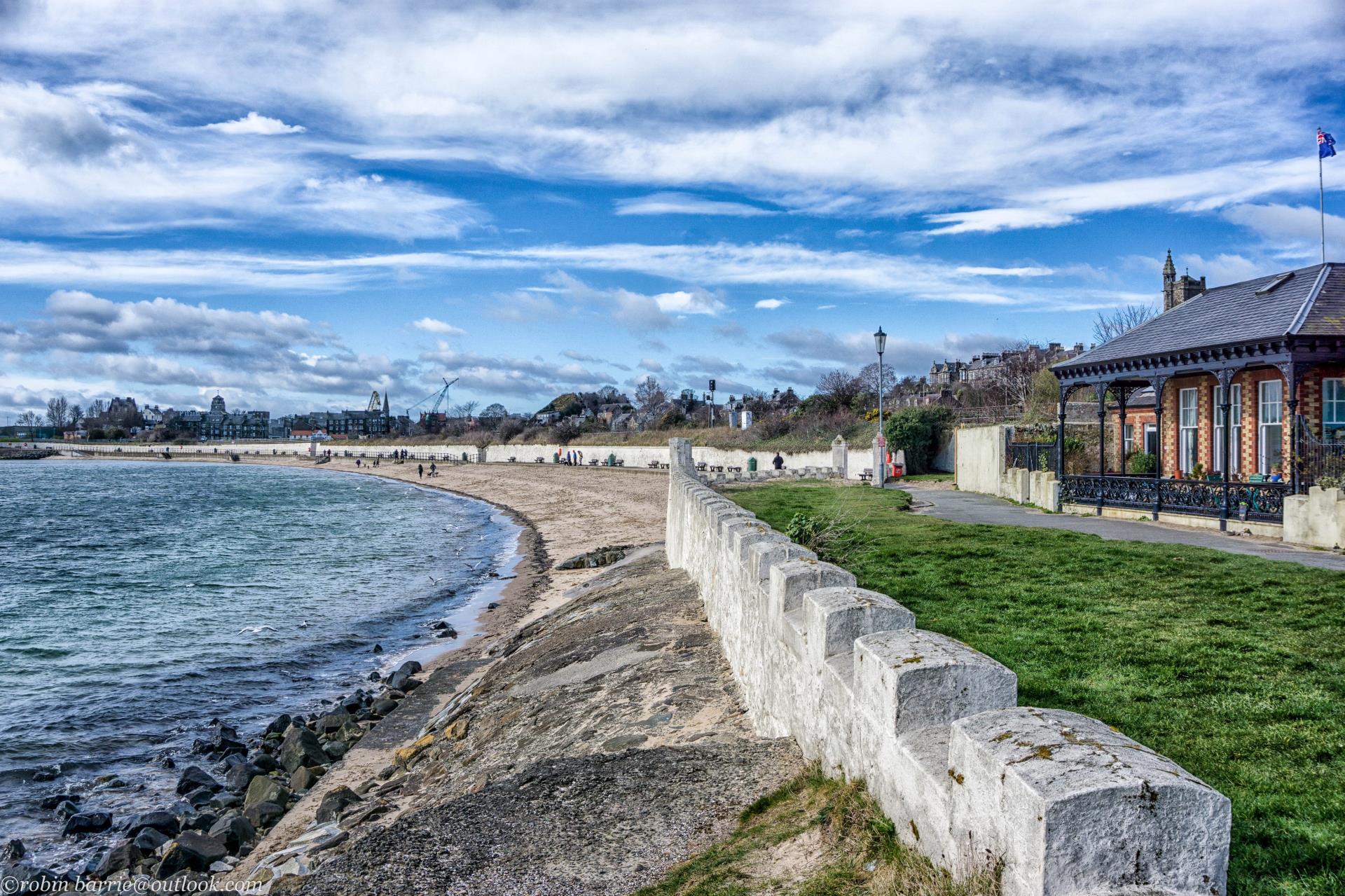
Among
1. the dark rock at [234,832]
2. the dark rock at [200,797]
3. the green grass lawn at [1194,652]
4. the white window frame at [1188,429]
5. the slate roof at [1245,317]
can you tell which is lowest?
the dark rock at [200,797]

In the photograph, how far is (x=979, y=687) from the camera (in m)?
3.33

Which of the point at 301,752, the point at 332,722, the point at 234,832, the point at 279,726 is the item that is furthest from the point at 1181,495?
the point at 234,832

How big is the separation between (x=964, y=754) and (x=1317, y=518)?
46.2 feet

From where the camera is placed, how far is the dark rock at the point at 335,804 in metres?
7.79

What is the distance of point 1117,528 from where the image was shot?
1639 centimetres

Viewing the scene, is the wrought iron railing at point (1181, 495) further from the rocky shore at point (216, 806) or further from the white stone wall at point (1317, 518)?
the rocky shore at point (216, 806)

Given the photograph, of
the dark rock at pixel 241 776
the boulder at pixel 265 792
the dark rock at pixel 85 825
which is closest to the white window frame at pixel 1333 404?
the boulder at pixel 265 792

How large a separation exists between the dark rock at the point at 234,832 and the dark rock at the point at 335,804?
597mm

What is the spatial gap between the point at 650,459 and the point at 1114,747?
65189mm

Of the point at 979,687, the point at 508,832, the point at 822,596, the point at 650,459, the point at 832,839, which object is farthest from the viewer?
the point at 650,459

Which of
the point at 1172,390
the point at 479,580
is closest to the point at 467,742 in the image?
the point at 479,580

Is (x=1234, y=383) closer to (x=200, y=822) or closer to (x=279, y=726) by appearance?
(x=279, y=726)

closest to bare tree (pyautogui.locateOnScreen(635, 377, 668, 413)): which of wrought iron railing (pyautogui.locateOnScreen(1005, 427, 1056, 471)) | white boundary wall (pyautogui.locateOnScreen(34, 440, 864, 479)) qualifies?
white boundary wall (pyautogui.locateOnScreen(34, 440, 864, 479))

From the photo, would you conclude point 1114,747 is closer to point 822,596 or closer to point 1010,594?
point 822,596
